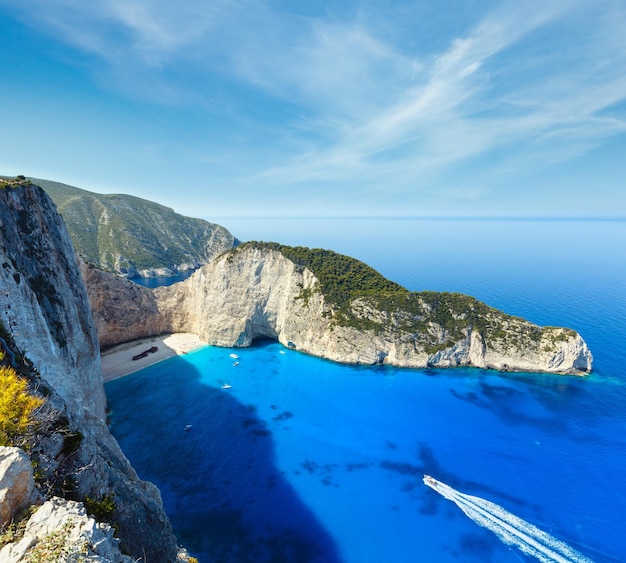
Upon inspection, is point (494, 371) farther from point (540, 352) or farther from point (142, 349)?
point (142, 349)

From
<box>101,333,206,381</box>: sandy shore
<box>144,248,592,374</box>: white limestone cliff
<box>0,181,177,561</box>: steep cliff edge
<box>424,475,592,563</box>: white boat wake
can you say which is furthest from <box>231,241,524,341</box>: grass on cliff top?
<box>0,181,177,561</box>: steep cliff edge

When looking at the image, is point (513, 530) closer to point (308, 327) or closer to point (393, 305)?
point (393, 305)

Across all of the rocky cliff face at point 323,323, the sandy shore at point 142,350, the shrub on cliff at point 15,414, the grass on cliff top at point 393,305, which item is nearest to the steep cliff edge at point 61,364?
the shrub on cliff at point 15,414

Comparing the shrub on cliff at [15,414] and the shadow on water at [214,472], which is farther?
the shadow on water at [214,472]

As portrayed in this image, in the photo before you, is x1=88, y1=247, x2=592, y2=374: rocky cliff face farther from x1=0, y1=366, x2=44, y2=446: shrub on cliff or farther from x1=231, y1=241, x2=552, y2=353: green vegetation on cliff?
x1=0, y1=366, x2=44, y2=446: shrub on cliff

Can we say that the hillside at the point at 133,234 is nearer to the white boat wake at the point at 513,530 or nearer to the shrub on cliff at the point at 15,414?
the shrub on cliff at the point at 15,414

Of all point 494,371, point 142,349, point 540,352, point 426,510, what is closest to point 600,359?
point 540,352

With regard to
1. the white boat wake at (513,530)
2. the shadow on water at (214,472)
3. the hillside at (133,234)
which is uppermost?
the hillside at (133,234)
